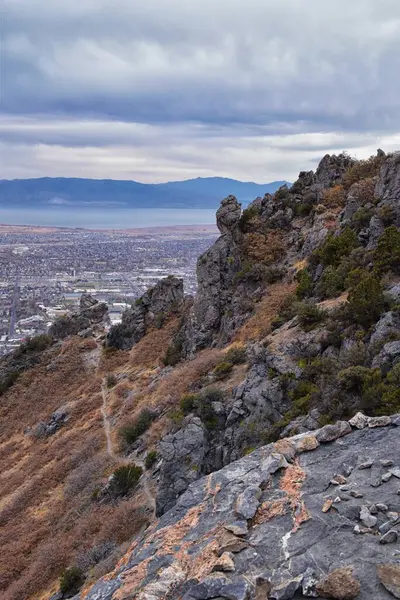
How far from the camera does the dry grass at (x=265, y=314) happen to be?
2239 centimetres

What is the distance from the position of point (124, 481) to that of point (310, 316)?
862cm

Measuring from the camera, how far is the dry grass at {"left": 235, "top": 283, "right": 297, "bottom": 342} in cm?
2239

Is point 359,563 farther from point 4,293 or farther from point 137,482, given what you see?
point 4,293

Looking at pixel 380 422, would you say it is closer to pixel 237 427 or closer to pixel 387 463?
pixel 387 463

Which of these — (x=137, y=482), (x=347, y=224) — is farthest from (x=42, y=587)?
(x=347, y=224)

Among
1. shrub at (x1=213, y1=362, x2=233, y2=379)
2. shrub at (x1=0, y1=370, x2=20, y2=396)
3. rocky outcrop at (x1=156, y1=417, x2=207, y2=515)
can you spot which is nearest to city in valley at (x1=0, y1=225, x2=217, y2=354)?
shrub at (x1=0, y1=370, x2=20, y2=396)

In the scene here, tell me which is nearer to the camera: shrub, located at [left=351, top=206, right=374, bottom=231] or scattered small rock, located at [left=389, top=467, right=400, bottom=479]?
scattered small rock, located at [left=389, top=467, right=400, bottom=479]

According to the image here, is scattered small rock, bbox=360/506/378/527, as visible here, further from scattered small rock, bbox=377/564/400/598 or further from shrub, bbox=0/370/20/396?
shrub, bbox=0/370/20/396

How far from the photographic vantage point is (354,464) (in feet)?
29.6

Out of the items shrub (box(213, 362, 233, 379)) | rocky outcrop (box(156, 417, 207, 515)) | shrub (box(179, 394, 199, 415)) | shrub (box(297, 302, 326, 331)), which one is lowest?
rocky outcrop (box(156, 417, 207, 515))

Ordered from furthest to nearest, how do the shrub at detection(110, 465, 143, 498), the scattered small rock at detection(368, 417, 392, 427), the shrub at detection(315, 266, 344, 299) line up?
the shrub at detection(315, 266, 344, 299)
the shrub at detection(110, 465, 143, 498)
the scattered small rock at detection(368, 417, 392, 427)

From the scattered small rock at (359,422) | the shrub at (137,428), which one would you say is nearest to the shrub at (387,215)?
the shrub at (137,428)

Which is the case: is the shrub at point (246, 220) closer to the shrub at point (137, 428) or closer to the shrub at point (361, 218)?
the shrub at point (361, 218)

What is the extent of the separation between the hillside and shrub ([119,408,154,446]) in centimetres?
9
